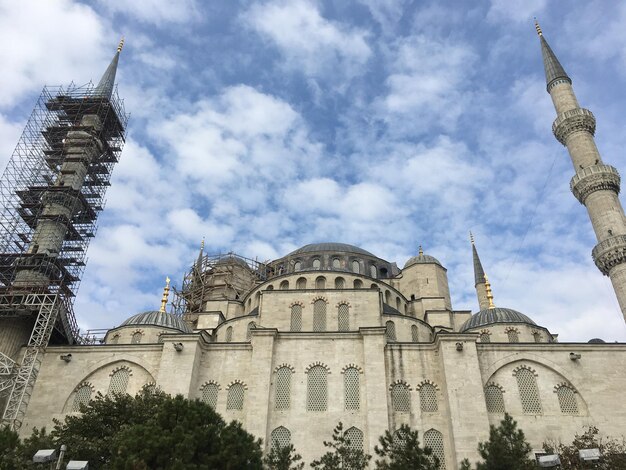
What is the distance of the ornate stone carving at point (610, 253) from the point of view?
23391 mm

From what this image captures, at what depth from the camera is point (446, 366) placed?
1945 cm

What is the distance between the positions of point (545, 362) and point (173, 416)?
47.1 ft

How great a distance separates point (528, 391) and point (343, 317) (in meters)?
7.83

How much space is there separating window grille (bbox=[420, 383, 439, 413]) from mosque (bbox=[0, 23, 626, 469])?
0.12 feet

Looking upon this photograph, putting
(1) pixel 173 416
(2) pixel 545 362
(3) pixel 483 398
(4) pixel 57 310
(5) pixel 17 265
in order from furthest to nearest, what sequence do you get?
1. (5) pixel 17 265
2. (4) pixel 57 310
3. (2) pixel 545 362
4. (3) pixel 483 398
5. (1) pixel 173 416

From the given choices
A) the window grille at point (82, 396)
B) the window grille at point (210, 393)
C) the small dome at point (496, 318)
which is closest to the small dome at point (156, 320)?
the window grille at point (82, 396)

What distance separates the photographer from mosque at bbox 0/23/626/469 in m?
18.9

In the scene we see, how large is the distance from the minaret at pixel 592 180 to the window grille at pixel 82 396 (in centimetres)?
2274

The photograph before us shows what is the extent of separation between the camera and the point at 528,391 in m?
19.6

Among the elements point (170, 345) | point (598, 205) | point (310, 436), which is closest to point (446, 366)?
point (310, 436)

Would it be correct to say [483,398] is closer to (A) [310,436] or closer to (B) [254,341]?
(A) [310,436]

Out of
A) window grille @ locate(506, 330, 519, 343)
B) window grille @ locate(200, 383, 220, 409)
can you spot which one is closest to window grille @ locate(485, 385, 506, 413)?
window grille @ locate(506, 330, 519, 343)

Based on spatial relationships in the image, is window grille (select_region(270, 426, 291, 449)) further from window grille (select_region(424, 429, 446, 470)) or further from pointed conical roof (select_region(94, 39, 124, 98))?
pointed conical roof (select_region(94, 39, 124, 98))

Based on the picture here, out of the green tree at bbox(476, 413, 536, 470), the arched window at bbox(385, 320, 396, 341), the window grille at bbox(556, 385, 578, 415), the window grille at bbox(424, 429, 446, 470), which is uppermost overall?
the arched window at bbox(385, 320, 396, 341)
